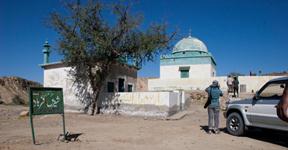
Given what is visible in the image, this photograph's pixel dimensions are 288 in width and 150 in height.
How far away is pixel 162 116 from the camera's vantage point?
15594 mm

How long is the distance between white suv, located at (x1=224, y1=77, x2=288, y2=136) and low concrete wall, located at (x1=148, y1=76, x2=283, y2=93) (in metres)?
20.1

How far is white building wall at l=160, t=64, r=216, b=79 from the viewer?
114ft

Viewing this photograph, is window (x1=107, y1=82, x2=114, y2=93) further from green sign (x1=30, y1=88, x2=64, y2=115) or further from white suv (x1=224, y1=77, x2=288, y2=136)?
white suv (x1=224, y1=77, x2=288, y2=136)

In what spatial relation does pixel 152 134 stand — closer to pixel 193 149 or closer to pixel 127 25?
pixel 193 149

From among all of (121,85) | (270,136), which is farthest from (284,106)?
(121,85)

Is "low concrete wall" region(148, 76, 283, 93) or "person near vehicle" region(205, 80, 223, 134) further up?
"low concrete wall" region(148, 76, 283, 93)

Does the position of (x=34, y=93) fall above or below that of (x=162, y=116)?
above

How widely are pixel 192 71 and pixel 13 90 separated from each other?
23985mm

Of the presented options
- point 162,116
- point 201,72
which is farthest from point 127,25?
point 201,72

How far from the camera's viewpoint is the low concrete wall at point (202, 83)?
29.1 m

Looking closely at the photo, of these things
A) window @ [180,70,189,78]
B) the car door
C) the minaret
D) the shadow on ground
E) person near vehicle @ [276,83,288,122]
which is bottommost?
the shadow on ground

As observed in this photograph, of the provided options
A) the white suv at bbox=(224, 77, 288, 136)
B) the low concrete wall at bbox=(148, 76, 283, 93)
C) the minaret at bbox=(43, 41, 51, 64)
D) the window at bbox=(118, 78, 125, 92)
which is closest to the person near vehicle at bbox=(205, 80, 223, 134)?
the white suv at bbox=(224, 77, 288, 136)

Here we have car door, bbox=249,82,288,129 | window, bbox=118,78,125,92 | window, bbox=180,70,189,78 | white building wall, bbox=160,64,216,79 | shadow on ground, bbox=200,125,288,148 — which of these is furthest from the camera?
Answer: window, bbox=180,70,189,78

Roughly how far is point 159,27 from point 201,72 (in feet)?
63.9
